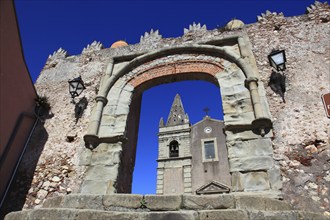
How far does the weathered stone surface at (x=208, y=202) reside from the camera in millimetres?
2896

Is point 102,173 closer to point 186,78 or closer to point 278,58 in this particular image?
point 186,78

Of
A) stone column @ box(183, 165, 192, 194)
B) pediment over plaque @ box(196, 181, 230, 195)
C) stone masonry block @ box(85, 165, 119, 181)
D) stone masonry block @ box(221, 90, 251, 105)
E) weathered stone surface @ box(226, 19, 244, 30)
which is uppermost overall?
weathered stone surface @ box(226, 19, 244, 30)

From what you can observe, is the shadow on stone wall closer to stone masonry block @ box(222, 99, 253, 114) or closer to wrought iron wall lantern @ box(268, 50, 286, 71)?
stone masonry block @ box(222, 99, 253, 114)

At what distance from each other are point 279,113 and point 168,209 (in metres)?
2.95

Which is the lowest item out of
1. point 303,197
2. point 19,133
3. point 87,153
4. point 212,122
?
point 303,197

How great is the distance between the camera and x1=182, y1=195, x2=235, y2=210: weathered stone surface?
290cm

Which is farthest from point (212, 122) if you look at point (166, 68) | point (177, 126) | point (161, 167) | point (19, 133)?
point (19, 133)

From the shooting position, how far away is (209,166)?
2059cm

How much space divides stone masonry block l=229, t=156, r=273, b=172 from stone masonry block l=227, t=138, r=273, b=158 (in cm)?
8

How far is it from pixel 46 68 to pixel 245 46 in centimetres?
610

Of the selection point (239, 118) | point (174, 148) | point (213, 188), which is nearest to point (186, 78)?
point (239, 118)

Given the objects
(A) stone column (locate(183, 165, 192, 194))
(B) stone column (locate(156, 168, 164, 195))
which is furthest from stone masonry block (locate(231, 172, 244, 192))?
(B) stone column (locate(156, 168, 164, 195))

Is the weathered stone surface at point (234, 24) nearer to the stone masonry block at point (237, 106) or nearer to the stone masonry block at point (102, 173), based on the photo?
the stone masonry block at point (237, 106)

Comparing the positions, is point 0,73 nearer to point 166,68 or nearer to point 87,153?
point 87,153
